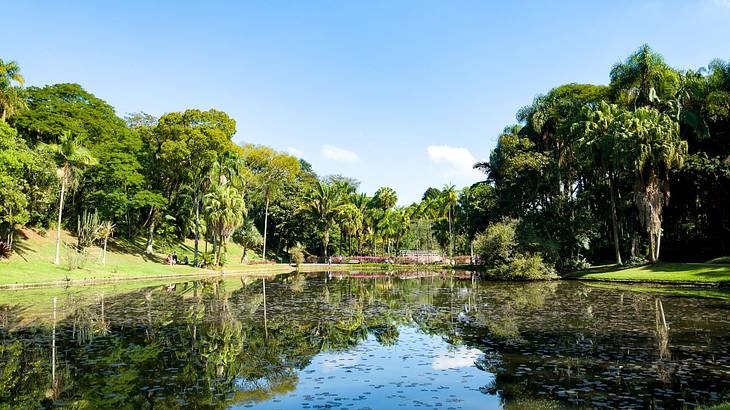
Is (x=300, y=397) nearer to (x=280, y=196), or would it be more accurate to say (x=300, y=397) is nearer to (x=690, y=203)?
(x=690, y=203)

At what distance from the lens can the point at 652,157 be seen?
4266 centimetres

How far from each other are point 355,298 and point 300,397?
19.5 meters

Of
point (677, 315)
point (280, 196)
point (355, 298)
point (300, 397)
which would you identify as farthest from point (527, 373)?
point (280, 196)

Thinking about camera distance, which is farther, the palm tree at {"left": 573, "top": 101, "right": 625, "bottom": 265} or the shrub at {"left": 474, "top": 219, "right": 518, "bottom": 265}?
the shrub at {"left": 474, "top": 219, "right": 518, "bottom": 265}

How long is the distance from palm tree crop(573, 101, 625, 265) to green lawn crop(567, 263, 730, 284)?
430 centimetres

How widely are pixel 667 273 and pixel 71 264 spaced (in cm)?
4676

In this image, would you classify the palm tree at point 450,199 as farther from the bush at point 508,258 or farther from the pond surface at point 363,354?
the pond surface at point 363,354

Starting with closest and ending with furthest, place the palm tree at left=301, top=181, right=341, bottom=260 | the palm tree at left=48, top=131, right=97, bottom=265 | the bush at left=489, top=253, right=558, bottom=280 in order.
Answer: the palm tree at left=48, top=131, right=97, bottom=265 → the bush at left=489, top=253, right=558, bottom=280 → the palm tree at left=301, top=181, right=341, bottom=260

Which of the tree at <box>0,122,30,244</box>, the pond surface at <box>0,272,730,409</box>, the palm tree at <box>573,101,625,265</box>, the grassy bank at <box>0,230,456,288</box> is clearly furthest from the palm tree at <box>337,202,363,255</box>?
the pond surface at <box>0,272,730,409</box>

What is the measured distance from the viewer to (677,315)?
20.8 metres

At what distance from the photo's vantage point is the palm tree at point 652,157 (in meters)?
42.3

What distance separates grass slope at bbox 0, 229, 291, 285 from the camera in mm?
34531

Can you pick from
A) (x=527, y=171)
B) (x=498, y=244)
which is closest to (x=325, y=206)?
(x=527, y=171)

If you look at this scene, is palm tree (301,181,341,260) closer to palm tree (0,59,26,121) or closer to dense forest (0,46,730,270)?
dense forest (0,46,730,270)
